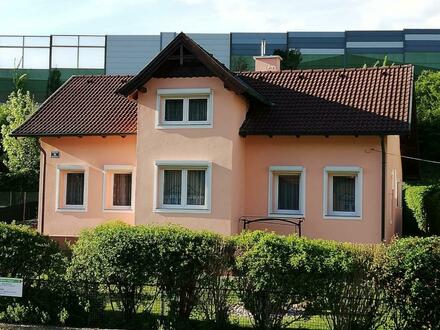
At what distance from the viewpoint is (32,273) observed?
11609mm

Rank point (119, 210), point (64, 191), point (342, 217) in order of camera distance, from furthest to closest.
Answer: point (64, 191)
point (119, 210)
point (342, 217)

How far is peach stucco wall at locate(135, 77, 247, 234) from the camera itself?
18484 mm

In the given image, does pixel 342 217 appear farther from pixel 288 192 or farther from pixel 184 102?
pixel 184 102

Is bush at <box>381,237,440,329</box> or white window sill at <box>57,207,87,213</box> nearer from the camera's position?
bush at <box>381,237,440,329</box>

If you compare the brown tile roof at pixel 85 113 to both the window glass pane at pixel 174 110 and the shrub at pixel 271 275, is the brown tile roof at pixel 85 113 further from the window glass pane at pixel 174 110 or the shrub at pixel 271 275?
the shrub at pixel 271 275

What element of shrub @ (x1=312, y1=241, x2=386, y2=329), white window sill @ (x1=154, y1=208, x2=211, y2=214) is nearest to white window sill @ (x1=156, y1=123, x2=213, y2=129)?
white window sill @ (x1=154, y1=208, x2=211, y2=214)

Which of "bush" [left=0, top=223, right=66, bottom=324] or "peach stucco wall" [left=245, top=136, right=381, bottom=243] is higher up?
"peach stucco wall" [left=245, top=136, right=381, bottom=243]

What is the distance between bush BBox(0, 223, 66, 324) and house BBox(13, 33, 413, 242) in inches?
289

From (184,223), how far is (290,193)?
11.0 feet

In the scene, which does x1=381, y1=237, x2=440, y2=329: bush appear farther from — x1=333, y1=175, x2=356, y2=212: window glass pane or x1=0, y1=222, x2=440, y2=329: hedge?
x1=333, y1=175, x2=356, y2=212: window glass pane

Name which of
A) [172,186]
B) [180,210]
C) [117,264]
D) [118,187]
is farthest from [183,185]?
[117,264]

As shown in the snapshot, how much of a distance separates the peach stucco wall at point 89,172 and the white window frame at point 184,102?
5.97ft

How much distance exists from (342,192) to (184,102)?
5403mm

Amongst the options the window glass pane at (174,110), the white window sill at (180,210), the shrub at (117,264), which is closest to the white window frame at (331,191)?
the white window sill at (180,210)
